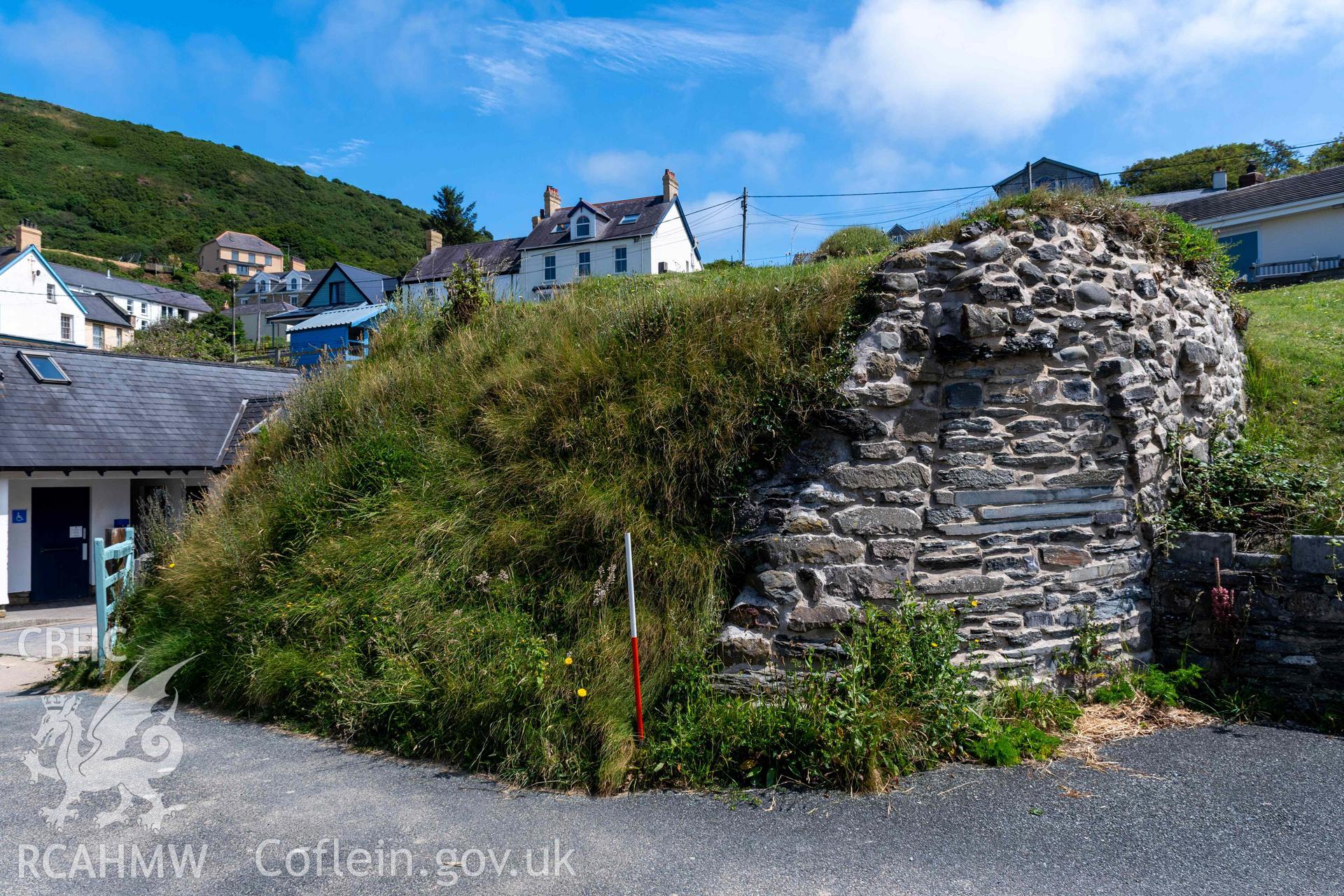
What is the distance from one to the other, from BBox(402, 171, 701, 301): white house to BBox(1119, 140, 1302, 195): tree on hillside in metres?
24.1

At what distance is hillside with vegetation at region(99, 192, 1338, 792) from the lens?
Result: 17.4ft

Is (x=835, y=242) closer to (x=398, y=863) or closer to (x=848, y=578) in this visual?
(x=848, y=578)

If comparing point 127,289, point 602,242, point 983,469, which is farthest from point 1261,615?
point 127,289

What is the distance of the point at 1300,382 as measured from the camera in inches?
339

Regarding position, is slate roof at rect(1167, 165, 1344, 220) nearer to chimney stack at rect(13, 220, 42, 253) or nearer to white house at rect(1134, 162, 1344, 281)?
white house at rect(1134, 162, 1344, 281)

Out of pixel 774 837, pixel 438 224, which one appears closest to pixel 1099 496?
pixel 774 837

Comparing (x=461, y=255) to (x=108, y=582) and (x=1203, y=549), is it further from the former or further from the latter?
(x=1203, y=549)

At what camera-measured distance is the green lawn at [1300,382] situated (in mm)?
7723

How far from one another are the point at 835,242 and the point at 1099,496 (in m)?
7.93

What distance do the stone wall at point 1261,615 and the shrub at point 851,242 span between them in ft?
23.1

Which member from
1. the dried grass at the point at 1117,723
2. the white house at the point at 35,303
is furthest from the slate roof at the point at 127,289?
the dried grass at the point at 1117,723

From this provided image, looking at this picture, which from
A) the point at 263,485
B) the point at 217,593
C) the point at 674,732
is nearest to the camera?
the point at 674,732

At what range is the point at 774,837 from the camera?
4.43 metres

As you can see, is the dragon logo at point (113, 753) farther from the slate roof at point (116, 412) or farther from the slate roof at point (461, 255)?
the slate roof at point (461, 255)
